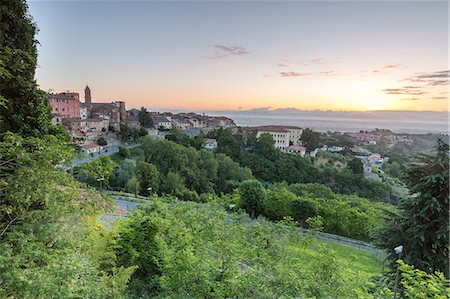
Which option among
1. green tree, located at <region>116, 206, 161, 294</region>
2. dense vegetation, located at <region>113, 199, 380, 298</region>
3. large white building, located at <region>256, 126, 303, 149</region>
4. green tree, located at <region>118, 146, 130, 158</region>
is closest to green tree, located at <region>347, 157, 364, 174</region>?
large white building, located at <region>256, 126, 303, 149</region>

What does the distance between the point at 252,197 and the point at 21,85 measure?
1363 centimetres

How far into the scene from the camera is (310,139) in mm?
44562

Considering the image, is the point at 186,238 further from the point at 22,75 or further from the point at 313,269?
the point at 22,75

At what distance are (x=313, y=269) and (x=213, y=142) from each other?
34655mm

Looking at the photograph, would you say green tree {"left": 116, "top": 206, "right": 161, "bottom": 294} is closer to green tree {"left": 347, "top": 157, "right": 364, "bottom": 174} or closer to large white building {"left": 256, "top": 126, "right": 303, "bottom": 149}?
green tree {"left": 347, "top": 157, "right": 364, "bottom": 174}

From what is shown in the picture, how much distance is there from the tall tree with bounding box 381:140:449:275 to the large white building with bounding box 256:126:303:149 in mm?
38523

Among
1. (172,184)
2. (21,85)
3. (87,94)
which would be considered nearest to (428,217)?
(21,85)

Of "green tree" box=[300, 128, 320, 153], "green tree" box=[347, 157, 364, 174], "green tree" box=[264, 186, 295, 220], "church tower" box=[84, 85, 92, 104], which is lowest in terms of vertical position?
"green tree" box=[264, 186, 295, 220]

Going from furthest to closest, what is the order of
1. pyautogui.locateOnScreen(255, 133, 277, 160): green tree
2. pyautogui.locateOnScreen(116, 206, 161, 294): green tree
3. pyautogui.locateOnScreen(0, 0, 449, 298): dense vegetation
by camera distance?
1. pyautogui.locateOnScreen(255, 133, 277, 160): green tree
2. pyautogui.locateOnScreen(116, 206, 161, 294): green tree
3. pyautogui.locateOnScreen(0, 0, 449, 298): dense vegetation

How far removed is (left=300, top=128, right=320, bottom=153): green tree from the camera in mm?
44094

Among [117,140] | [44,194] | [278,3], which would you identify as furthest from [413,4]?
[117,140]

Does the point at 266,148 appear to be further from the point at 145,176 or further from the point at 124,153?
the point at 145,176

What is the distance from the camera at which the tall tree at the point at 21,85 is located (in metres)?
4.39

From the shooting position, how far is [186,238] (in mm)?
5074
